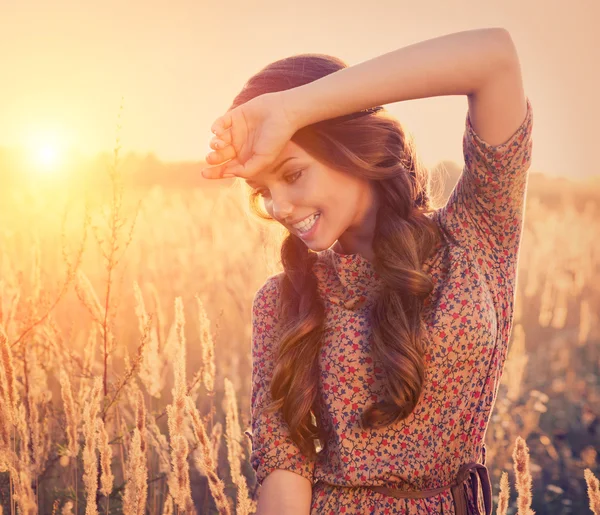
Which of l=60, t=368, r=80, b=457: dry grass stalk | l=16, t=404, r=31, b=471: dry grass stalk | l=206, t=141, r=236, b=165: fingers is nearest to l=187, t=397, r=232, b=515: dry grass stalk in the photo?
l=60, t=368, r=80, b=457: dry grass stalk

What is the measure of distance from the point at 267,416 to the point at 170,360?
105 centimetres

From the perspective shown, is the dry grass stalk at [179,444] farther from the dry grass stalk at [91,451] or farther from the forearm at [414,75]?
the forearm at [414,75]

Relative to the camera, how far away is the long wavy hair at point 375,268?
4.93 feet

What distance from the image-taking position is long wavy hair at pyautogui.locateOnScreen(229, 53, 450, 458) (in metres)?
1.50

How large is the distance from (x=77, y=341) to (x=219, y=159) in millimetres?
2312

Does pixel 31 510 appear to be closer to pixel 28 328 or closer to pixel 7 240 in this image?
pixel 28 328

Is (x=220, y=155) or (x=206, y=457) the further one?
(x=206, y=457)

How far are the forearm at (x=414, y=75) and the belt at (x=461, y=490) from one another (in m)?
0.76

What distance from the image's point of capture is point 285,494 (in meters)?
1.58

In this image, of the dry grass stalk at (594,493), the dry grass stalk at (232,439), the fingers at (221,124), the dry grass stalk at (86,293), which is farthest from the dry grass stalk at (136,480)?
the dry grass stalk at (594,493)

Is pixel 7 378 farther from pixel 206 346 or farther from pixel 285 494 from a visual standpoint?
pixel 285 494

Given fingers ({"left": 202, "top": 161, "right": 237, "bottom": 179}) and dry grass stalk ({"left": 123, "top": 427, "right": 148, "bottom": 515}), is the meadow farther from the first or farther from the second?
fingers ({"left": 202, "top": 161, "right": 237, "bottom": 179})

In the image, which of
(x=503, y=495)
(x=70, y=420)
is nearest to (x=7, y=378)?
(x=70, y=420)

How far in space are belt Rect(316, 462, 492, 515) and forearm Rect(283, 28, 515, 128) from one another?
0.76m
